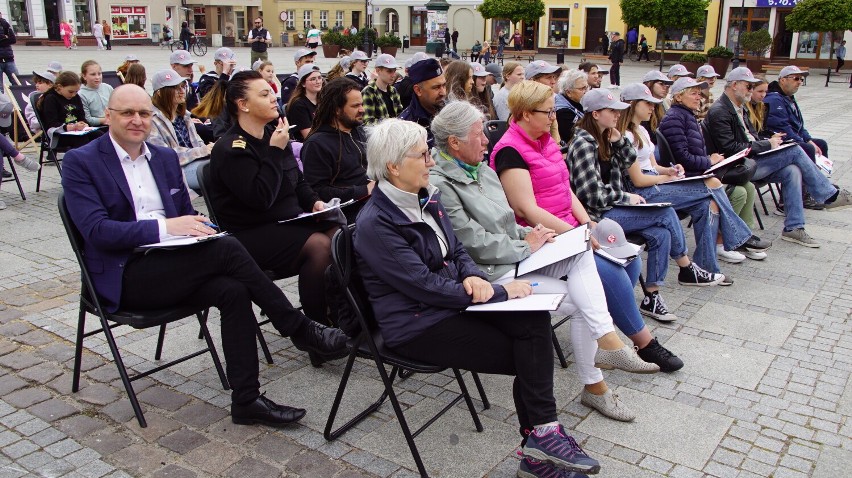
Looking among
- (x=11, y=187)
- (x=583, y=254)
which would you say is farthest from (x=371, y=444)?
(x=11, y=187)

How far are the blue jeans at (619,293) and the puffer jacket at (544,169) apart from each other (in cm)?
48

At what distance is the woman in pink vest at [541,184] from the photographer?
13.9ft

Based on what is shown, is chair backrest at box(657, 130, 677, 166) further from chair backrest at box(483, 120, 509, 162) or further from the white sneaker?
chair backrest at box(483, 120, 509, 162)

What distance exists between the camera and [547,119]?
172 inches

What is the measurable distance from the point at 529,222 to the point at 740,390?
147 cm

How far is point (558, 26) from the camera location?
155 feet

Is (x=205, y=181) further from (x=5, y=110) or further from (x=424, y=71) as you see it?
(x=5, y=110)

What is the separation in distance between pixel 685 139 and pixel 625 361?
2918 millimetres

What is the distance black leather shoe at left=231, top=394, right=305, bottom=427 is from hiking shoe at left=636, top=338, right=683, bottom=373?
200cm

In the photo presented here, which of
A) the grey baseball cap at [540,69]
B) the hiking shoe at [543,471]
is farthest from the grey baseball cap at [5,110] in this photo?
the hiking shoe at [543,471]

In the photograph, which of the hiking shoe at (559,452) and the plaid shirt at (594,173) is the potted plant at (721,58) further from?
the hiking shoe at (559,452)

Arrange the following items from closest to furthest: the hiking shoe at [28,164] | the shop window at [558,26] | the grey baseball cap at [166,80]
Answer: the grey baseball cap at [166,80] < the hiking shoe at [28,164] < the shop window at [558,26]

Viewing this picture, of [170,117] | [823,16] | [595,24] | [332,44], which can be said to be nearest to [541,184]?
[170,117]

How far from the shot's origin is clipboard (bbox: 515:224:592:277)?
375cm
